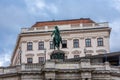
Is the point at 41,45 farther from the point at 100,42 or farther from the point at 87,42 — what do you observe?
the point at 100,42

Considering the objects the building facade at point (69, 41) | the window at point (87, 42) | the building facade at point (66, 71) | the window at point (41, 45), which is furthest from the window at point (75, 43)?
the building facade at point (66, 71)

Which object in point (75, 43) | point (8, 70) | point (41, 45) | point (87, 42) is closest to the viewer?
point (8, 70)

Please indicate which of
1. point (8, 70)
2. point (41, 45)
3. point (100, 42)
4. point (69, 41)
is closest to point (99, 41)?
point (100, 42)

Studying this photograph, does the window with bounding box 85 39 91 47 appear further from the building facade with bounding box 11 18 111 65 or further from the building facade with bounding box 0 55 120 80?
the building facade with bounding box 0 55 120 80

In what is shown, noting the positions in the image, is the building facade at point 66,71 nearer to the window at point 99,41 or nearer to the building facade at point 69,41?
the building facade at point 69,41

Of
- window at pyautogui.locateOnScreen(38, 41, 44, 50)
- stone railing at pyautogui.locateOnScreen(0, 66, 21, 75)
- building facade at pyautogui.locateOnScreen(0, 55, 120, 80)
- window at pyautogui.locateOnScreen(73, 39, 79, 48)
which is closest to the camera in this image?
building facade at pyautogui.locateOnScreen(0, 55, 120, 80)

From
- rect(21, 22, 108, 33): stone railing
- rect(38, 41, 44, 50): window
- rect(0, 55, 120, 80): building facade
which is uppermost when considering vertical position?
rect(21, 22, 108, 33): stone railing

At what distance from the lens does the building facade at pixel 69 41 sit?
83.1 meters

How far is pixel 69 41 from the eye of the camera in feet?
278

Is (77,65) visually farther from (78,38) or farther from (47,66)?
(78,38)

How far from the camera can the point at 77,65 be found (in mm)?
54000

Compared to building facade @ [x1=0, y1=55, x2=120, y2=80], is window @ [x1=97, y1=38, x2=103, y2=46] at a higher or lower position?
higher

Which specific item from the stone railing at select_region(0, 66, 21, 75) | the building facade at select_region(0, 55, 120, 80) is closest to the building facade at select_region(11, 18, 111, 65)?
the stone railing at select_region(0, 66, 21, 75)

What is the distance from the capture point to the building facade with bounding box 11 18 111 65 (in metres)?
83.1
